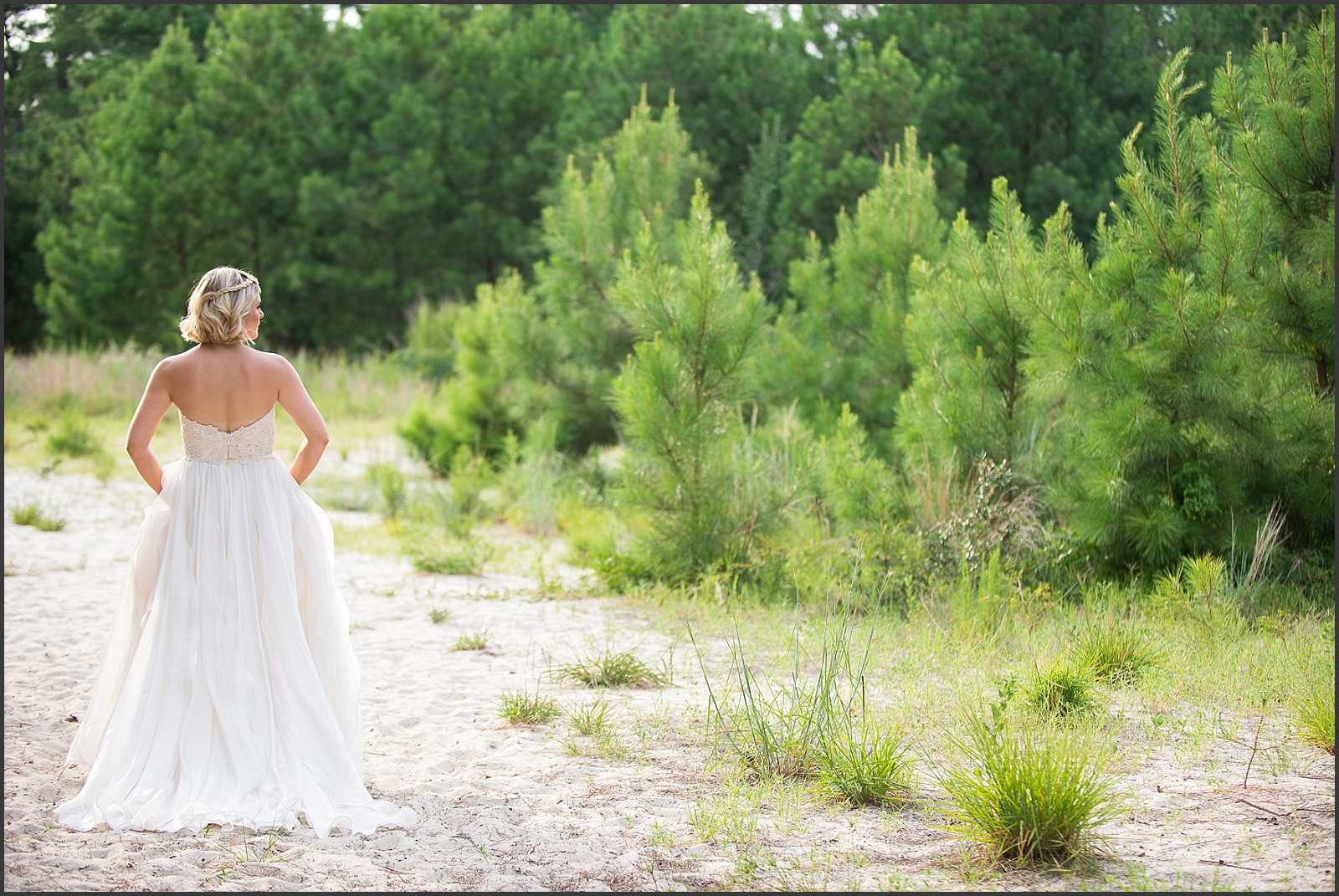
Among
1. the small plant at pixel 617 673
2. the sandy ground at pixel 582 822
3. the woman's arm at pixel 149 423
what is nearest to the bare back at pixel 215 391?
the woman's arm at pixel 149 423

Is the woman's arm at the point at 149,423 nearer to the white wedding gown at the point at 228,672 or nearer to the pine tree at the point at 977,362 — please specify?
the white wedding gown at the point at 228,672

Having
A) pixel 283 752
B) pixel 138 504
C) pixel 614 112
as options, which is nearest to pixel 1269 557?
pixel 283 752

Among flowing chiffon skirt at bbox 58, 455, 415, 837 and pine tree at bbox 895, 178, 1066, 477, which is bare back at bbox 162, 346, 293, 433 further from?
pine tree at bbox 895, 178, 1066, 477

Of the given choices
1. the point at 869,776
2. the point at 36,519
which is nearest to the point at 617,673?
the point at 869,776

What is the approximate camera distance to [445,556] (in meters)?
7.60

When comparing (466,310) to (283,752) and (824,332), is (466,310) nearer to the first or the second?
(824,332)

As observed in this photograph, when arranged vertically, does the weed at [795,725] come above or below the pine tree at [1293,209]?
below

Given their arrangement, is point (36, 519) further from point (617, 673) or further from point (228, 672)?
point (228, 672)

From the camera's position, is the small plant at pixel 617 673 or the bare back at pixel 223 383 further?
the small plant at pixel 617 673

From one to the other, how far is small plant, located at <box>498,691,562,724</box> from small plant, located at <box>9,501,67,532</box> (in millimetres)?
5669

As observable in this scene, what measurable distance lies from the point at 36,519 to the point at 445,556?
3653mm

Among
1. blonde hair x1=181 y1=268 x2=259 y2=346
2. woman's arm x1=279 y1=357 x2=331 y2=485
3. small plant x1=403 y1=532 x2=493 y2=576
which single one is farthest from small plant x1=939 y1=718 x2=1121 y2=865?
small plant x1=403 y1=532 x2=493 y2=576

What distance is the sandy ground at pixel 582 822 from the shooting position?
9.92 feet

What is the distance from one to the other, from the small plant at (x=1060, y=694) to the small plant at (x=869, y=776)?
0.81m
